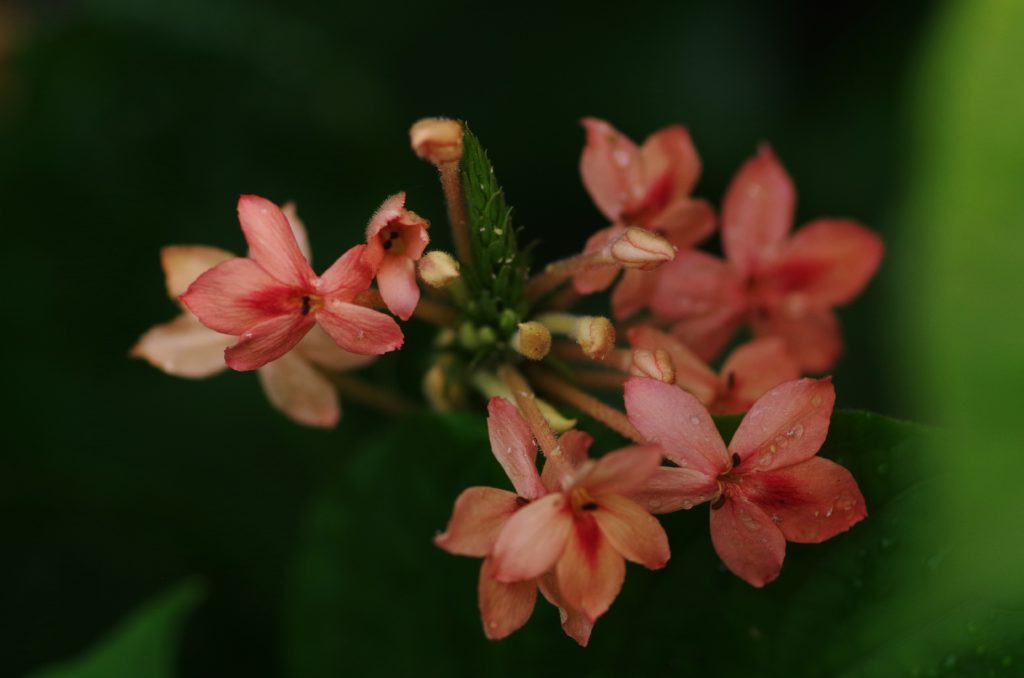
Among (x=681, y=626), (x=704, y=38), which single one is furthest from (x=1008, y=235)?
(x=704, y=38)

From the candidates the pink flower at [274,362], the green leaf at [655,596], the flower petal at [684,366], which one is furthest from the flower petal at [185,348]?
the flower petal at [684,366]

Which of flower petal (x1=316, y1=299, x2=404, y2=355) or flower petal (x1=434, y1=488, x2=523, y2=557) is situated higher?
flower petal (x1=316, y1=299, x2=404, y2=355)

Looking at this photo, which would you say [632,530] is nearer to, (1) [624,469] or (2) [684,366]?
(1) [624,469]

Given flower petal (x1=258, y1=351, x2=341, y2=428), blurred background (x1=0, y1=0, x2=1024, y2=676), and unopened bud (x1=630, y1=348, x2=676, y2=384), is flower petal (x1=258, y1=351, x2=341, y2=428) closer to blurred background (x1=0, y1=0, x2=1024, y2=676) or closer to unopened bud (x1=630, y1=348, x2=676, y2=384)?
unopened bud (x1=630, y1=348, x2=676, y2=384)

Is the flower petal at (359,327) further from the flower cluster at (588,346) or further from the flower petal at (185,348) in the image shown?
the flower petal at (185,348)

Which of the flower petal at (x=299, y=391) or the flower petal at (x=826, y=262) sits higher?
the flower petal at (x=299, y=391)

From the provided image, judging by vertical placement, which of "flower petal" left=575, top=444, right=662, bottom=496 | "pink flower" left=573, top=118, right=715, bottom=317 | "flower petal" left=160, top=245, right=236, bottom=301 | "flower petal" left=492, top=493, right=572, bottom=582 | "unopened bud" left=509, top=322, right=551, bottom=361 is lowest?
"flower petal" left=492, top=493, right=572, bottom=582

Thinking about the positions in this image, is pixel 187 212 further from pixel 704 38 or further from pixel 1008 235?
pixel 1008 235

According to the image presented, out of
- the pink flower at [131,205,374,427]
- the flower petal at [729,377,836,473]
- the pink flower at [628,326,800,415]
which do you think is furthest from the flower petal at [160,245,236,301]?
the flower petal at [729,377,836,473]
